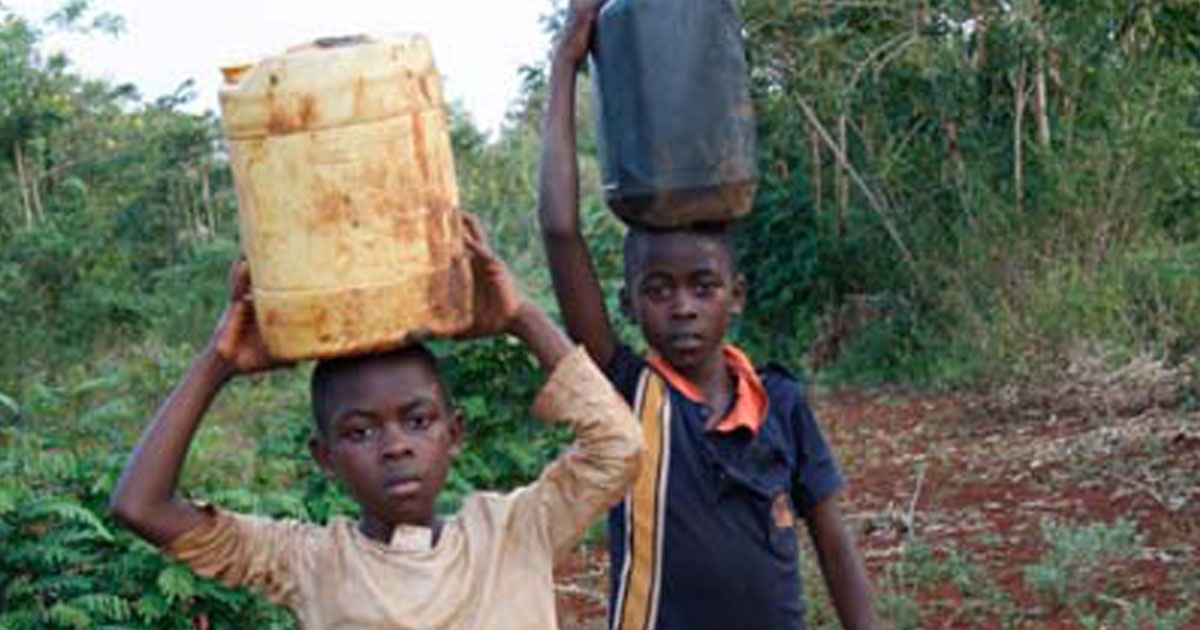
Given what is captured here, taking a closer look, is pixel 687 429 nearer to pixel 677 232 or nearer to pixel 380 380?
pixel 677 232

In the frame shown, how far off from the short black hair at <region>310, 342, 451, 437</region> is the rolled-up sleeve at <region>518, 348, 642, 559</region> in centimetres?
16

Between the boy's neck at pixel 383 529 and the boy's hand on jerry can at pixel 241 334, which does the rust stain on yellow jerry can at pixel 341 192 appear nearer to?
the boy's hand on jerry can at pixel 241 334

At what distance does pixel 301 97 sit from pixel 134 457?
0.51 meters

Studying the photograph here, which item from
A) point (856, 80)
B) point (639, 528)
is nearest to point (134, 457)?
point (639, 528)

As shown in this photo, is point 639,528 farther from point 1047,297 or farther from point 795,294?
point 795,294

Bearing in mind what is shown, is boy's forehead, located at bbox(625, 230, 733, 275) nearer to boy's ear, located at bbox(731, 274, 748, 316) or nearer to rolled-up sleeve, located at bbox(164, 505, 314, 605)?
boy's ear, located at bbox(731, 274, 748, 316)

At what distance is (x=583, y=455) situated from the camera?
7.46 ft

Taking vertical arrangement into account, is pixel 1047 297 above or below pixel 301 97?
below

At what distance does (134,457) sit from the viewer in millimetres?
2209

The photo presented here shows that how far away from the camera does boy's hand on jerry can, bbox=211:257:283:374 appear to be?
2.19 m

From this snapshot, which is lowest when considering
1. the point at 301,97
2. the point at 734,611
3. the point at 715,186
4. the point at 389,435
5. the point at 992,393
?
the point at 992,393

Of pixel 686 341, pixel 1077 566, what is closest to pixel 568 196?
pixel 686 341

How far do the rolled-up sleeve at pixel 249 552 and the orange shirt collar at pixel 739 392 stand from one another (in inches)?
25.9

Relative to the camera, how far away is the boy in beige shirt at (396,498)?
219 centimetres
